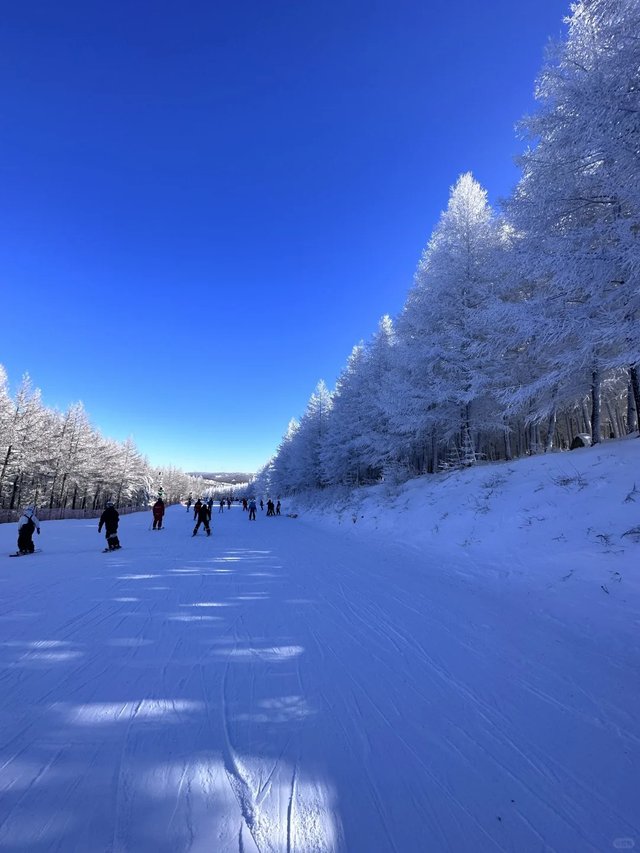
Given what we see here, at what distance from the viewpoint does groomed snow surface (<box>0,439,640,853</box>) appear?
1.77m

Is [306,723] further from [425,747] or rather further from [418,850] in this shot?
[418,850]

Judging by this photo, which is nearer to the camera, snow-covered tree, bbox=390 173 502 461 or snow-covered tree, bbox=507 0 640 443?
snow-covered tree, bbox=507 0 640 443

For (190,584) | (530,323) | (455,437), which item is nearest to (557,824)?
(190,584)

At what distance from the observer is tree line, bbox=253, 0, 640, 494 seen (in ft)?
21.4

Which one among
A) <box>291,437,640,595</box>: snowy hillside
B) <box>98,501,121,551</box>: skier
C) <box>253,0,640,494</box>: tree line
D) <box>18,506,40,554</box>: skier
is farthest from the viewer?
<box>98,501,121,551</box>: skier

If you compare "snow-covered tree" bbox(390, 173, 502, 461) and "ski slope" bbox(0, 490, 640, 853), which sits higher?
"snow-covered tree" bbox(390, 173, 502, 461)

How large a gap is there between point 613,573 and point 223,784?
5519 millimetres

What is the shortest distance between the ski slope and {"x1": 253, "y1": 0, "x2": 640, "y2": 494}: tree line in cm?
611

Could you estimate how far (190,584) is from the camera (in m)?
6.33

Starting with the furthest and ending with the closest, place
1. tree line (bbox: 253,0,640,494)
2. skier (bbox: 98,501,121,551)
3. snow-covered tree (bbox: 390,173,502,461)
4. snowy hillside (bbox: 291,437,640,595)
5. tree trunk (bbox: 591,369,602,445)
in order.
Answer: snow-covered tree (bbox: 390,173,502,461)
tree trunk (bbox: 591,369,602,445)
skier (bbox: 98,501,121,551)
tree line (bbox: 253,0,640,494)
snowy hillside (bbox: 291,437,640,595)

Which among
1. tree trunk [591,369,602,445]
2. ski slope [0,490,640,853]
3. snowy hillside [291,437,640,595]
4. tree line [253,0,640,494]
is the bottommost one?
ski slope [0,490,640,853]

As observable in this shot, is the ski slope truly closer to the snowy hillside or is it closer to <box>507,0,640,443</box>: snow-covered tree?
the snowy hillside

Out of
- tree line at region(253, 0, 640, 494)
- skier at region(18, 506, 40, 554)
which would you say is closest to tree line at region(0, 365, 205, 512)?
skier at region(18, 506, 40, 554)

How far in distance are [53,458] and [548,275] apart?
42204 mm
